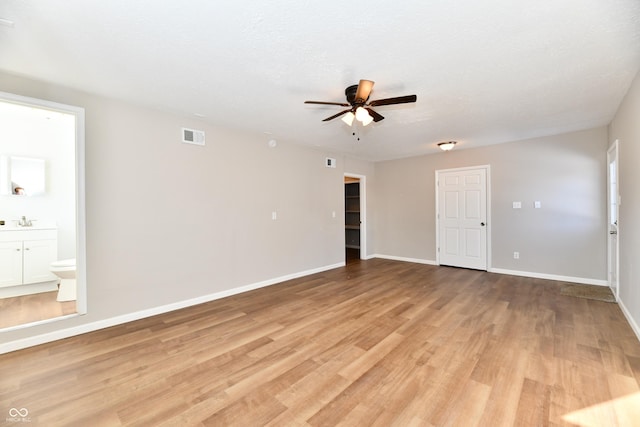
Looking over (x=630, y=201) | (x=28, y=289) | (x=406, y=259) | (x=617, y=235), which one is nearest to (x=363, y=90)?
(x=630, y=201)

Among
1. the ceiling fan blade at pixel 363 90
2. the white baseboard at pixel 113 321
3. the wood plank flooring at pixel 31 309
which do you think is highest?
the ceiling fan blade at pixel 363 90

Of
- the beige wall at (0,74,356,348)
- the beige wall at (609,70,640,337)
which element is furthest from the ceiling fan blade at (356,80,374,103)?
the beige wall at (609,70,640,337)

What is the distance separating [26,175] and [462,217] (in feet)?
25.1

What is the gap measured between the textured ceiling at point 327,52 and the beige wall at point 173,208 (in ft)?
1.35

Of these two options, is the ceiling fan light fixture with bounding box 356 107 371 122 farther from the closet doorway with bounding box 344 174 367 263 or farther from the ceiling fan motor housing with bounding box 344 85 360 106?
the closet doorway with bounding box 344 174 367 263

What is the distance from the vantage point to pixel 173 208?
347 centimetres

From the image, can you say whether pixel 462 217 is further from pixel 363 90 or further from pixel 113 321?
pixel 113 321

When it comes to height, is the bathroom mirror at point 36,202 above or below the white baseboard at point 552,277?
above

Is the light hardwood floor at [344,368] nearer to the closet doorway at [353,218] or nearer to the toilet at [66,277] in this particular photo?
the toilet at [66,277]

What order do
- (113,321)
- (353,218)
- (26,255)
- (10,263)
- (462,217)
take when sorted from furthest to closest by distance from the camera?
(353,218) → (462,217) → (26,255) → (10,263) → (113,321)

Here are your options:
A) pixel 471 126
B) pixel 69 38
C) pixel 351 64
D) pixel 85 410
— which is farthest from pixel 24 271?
pixel 471 126

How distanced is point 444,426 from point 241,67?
118 inches

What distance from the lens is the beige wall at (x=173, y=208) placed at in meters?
2.92

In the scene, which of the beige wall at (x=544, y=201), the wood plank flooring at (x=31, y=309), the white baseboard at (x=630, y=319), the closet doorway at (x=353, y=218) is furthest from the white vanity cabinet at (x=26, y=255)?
the white baseboard at (x=630, y=319)
